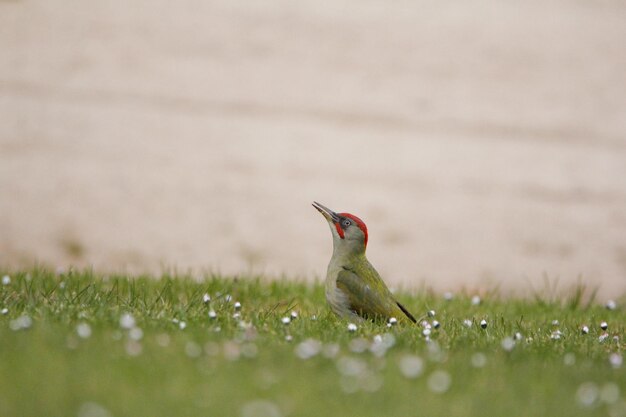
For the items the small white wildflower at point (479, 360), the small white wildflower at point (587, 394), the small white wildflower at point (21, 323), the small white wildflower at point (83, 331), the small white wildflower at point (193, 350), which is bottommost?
the small white wildflower at point (21, 323)

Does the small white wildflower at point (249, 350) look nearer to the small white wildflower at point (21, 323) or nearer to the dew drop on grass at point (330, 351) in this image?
the dew drop on grass at point (330, 351)

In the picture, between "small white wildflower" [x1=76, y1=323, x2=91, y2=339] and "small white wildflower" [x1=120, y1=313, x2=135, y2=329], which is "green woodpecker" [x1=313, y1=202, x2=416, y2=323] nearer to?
"small white wildflower" [x1=120, y1=313, x2=135, y2=329]

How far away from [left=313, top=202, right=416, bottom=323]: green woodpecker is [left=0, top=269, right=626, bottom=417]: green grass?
129 mm

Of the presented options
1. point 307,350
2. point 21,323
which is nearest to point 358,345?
point 307,350

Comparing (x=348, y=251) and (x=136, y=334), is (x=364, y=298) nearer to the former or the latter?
(x=348, y=251)

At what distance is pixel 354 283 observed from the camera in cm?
616

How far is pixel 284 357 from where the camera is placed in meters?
4.75

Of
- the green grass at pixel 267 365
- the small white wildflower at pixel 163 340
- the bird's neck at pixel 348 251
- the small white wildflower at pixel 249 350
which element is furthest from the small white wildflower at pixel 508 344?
the small white wildflower at pixel 163 340

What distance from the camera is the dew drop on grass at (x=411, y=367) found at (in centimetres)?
454

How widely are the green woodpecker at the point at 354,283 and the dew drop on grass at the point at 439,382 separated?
58.5 inches

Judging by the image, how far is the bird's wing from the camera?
6.15 meters

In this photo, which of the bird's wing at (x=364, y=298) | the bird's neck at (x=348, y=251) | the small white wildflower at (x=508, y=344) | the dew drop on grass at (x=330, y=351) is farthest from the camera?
the bird's neck at (x=348, y=251)

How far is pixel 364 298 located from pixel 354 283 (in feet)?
0.40

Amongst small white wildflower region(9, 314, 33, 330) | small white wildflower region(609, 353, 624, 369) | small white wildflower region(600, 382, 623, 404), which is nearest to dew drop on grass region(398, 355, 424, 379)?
small white wildflower region(600, 382, 623, 404)
